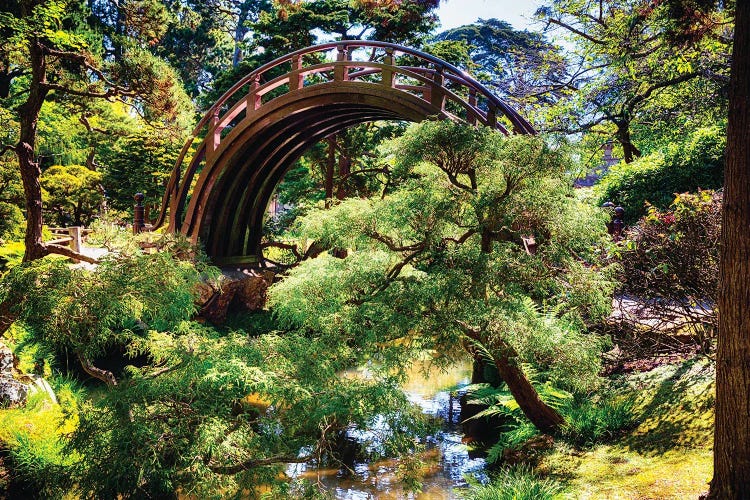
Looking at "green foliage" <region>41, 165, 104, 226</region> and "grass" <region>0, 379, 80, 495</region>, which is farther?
"green foliage" <region>41, 165, 104, 226</region>

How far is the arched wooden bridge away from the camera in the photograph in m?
8.67

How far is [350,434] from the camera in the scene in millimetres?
8031

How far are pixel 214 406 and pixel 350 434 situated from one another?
13.4 feet

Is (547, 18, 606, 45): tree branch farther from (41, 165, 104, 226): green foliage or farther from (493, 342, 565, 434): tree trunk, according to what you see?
(41, 165, 104, 226): green foliage

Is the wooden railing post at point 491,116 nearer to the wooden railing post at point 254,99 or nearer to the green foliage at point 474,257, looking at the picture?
the green foliage at point 474,257

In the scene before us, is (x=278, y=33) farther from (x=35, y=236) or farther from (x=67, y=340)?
(x=67, y=340)

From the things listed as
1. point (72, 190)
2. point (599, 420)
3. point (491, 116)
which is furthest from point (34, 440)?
point (72, 190)

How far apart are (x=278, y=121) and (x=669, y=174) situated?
267 inches

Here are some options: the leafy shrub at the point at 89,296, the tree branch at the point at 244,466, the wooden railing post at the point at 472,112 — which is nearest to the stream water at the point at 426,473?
the tree branch at the point at 244,466

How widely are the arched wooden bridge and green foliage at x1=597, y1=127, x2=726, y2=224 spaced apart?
8.10ft

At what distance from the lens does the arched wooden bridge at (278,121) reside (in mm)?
8672

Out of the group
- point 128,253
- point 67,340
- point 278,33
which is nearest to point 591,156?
point 278,33

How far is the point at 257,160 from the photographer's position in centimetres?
1216

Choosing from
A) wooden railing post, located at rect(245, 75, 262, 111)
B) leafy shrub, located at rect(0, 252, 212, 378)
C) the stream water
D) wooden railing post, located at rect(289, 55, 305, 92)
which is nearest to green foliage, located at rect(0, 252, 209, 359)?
leafy shrub, located at rect(0, 252, 212, 378)
